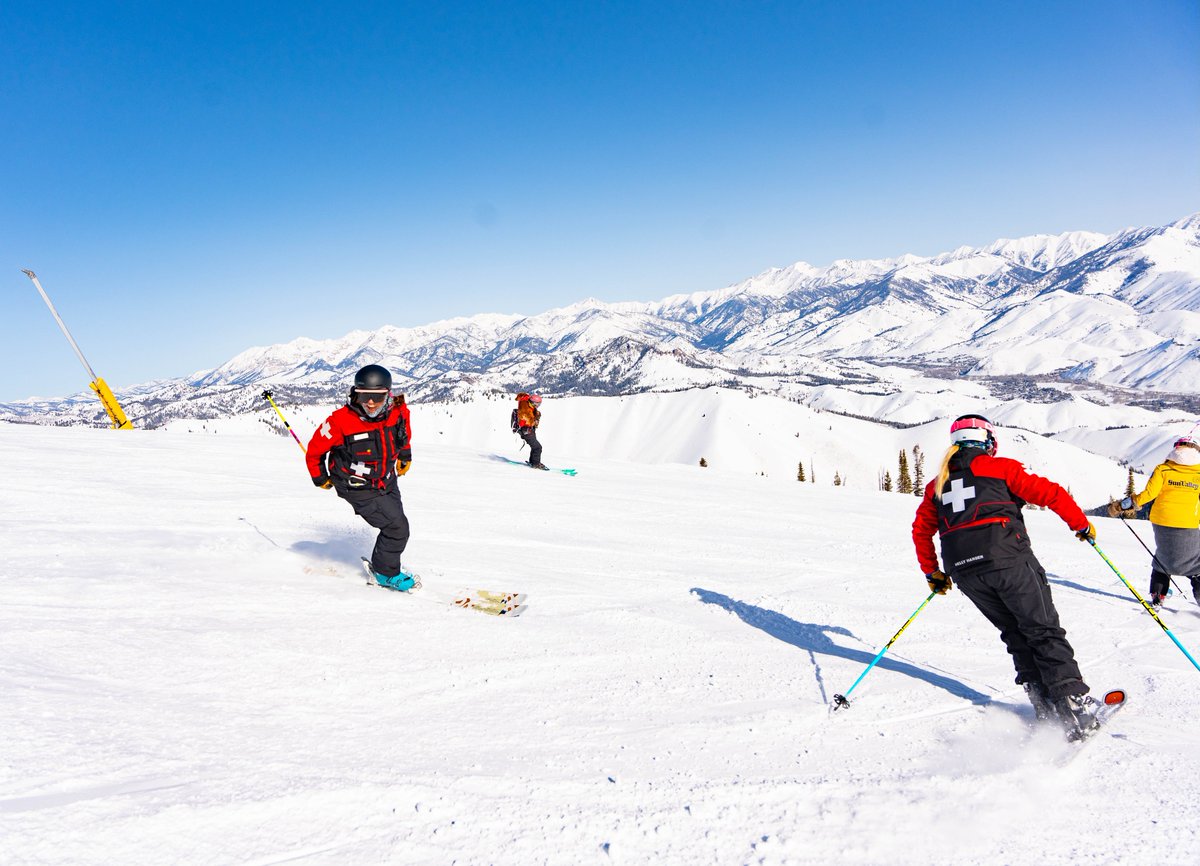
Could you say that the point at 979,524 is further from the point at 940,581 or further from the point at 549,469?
the point at 549,469

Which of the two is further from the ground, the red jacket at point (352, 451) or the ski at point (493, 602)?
the red jacket at point (352, 451)

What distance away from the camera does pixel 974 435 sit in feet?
18.5

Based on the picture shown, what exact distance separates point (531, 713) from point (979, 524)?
4.17 m

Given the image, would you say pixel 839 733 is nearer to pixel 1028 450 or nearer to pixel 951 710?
pixel 951 710

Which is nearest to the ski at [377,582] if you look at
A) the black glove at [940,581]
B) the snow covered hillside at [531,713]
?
the snow covered hillside at [531,713]

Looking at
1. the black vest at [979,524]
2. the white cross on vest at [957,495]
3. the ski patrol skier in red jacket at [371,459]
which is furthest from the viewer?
the ski patrol skier in red jacket at [371,459]

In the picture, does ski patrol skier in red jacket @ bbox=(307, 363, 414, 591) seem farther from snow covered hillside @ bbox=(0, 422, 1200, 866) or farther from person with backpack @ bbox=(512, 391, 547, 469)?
person with backpack @ bbox=(512, 391, 547, 469)

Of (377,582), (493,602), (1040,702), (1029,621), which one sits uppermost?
(1029,621)

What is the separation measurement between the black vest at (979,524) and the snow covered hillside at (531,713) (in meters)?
1.27

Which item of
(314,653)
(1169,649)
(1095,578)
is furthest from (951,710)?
(1095,578)

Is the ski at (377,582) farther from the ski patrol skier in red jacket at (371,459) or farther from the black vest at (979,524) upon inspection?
the black vest at (979,524)

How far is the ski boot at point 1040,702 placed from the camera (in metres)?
4.90

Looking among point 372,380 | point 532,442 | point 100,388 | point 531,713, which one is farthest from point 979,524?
point 100,388

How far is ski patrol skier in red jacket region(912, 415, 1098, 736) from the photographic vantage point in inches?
196
